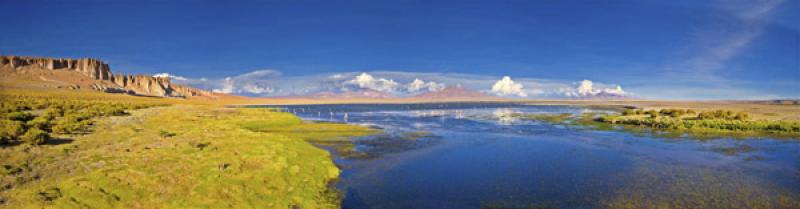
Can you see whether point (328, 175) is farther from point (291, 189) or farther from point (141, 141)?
point (141, 141)

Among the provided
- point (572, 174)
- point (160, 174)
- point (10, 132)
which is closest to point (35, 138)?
point (10, 132)

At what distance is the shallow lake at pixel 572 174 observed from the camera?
638 inches

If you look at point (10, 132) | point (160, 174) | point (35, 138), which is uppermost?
point (10, 132)

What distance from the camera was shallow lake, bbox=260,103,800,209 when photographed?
16.2 meters

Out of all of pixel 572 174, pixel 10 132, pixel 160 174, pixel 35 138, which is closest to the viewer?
pixel 160 174

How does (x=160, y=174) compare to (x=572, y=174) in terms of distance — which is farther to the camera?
(x=572, y=174)

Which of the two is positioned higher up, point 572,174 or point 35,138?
point 35,138

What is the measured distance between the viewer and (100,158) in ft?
55.1

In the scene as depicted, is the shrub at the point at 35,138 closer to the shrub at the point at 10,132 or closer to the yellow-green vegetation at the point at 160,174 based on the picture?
the yellow-green vegetation at the point at 160,174

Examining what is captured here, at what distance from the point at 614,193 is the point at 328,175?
1299 centimetres

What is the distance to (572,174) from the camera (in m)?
21.5

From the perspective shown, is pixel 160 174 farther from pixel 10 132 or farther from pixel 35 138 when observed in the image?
pixel 10 132

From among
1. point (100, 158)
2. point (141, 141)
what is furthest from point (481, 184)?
point (141, 141)

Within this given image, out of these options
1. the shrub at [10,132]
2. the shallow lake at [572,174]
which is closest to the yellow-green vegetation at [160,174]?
the shrub at [10,132]
